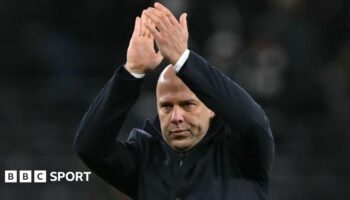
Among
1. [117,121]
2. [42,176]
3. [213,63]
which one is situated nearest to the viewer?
[117,121]

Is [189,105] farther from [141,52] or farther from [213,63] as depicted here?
[213,63]

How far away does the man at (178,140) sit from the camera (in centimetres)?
154

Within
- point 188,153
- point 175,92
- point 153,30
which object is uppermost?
point 153,30

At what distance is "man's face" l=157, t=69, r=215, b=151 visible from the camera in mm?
1658

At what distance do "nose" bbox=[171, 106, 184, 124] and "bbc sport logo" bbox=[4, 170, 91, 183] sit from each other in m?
1.92

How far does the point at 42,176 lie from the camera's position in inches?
140

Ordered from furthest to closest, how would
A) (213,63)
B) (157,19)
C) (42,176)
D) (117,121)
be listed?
(213,63)
(42,176)
(117,121)
(157,19)

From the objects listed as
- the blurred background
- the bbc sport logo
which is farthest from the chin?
the bbc sport logo

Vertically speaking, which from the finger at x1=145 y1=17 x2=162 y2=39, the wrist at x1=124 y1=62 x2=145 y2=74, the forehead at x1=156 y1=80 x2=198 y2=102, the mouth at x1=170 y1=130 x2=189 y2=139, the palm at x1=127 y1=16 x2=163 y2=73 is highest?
the finger at x1=145 y1=17 x2=162 y2=39

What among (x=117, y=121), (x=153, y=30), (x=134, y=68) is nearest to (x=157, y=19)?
(x=153, y=30)

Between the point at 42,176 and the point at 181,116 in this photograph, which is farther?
the point at 42,176

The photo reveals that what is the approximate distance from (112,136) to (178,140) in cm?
13

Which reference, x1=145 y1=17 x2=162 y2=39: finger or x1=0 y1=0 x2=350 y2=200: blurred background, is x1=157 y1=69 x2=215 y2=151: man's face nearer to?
x1=145 y1=17 x2=162 y2=39: finger

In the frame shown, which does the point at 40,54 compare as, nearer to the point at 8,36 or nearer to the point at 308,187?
the point at 8,36
